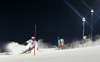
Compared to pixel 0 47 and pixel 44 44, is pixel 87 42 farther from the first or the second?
pixel 0 47

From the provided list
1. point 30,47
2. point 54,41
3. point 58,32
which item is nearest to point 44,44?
point 54,41

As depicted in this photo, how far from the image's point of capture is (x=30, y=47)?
8.89 m

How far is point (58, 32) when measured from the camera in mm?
18953

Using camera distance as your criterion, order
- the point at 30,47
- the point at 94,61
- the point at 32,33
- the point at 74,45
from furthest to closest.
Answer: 1. the point at 32,33
2. the point at 74,45
3. the point at 30,47
4. the point at 94,61

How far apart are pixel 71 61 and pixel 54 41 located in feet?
47.4

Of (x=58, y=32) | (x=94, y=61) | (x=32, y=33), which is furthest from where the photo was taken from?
(x=58, y=32)

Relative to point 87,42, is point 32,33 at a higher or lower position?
higher

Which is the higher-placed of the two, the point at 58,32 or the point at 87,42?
the point at 58,32

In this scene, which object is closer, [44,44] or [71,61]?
[71,61]

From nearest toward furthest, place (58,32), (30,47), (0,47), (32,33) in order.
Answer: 1. (30,47)
2. (0,47)
3. (32,33)
4. (58,32)

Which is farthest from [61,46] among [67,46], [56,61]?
[56,61]

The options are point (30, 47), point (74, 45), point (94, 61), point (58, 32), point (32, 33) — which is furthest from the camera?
point (58, 32)

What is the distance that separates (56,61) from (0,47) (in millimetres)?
14095

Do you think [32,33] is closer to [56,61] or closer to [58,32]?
[58,32]
